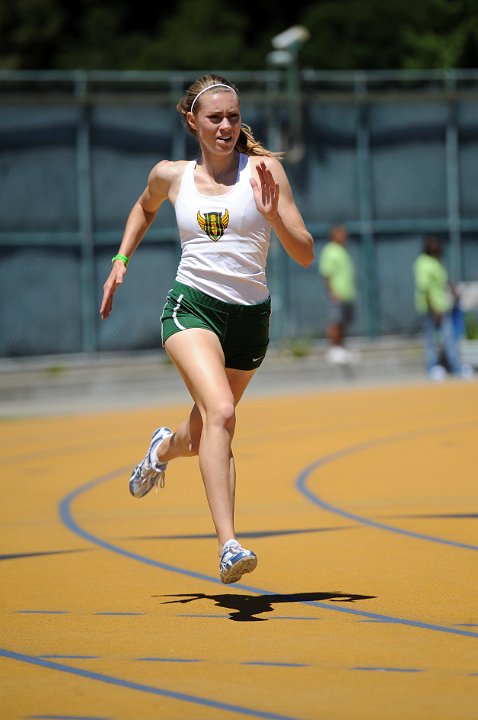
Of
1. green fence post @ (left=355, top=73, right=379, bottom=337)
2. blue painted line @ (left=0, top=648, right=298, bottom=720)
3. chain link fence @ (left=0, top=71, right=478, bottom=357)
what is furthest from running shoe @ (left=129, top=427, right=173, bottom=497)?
green fence post @ (left=355, top=73, right=379, bottom=337)

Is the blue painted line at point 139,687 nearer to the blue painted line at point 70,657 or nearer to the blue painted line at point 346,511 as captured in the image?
the blue painted line at point 70,657

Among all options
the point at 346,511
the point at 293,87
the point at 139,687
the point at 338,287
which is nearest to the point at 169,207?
the point at 293,87

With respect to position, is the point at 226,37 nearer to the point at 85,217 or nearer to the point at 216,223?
the point at 85,217

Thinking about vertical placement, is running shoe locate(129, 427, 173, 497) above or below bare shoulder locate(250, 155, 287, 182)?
Result: below

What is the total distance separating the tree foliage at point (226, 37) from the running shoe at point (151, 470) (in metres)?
39.2

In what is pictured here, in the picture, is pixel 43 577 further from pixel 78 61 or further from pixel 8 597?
pixel 78 61

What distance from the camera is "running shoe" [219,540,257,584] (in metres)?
6.07

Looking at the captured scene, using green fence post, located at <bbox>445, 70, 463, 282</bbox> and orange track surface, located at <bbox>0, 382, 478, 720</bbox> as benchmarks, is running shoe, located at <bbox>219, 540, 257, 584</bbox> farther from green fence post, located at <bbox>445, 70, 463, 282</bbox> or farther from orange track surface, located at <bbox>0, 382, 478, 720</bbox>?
green fence post, located at <bbox>445, 70, 463, 282</bbox>

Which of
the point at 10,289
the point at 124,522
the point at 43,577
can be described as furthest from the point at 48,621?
the point at 10,289

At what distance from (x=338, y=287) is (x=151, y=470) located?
14.4m

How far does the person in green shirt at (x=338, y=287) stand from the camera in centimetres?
2148

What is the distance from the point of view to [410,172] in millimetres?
24703

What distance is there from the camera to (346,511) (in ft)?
30.5

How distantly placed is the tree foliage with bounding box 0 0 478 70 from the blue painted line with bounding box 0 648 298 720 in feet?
136
